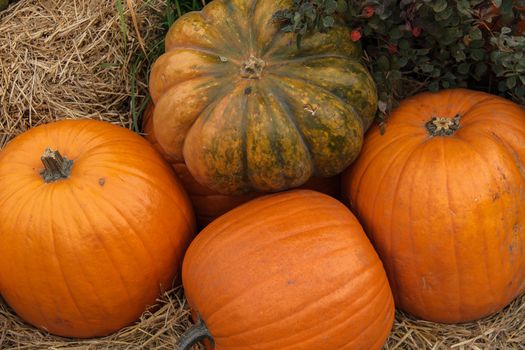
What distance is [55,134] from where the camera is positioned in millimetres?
2375

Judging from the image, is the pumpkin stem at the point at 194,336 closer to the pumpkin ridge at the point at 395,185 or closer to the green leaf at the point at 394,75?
the pumpkin ridge at the point at 395,185

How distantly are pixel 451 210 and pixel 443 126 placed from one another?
0.33 meters

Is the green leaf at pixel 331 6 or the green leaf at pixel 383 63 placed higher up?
the green leaf at pixel 331 6

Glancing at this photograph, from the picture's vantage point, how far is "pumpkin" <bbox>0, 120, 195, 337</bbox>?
2.14 m

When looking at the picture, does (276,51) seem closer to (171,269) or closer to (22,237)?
(171,269)

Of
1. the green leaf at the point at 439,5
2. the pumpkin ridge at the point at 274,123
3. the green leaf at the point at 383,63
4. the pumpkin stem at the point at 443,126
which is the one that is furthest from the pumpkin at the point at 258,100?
the green leaf at the point at 439,5

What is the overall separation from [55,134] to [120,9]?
1.99 ft

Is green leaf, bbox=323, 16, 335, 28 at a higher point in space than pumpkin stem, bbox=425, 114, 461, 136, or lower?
higher

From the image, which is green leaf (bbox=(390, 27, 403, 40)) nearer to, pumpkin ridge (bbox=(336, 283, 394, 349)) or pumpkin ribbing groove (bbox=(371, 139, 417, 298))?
pumpkin ribbing groove (bbox=(371, 139, 417, 298))

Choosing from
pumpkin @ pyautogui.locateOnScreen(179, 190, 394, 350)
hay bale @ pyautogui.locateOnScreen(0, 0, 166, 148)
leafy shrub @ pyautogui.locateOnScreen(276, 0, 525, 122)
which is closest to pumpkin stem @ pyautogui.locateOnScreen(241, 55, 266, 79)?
leafy shrub @ pyautogui.locateOnScreen(276, 0, 525, 122)

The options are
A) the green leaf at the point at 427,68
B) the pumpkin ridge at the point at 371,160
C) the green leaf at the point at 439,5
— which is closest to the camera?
the green leaf at the point at 439,5

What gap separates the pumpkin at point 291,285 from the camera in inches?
78.3

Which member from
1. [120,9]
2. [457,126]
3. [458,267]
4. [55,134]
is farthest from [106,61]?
[458,267]

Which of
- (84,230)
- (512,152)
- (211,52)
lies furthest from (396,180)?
(84,230)
